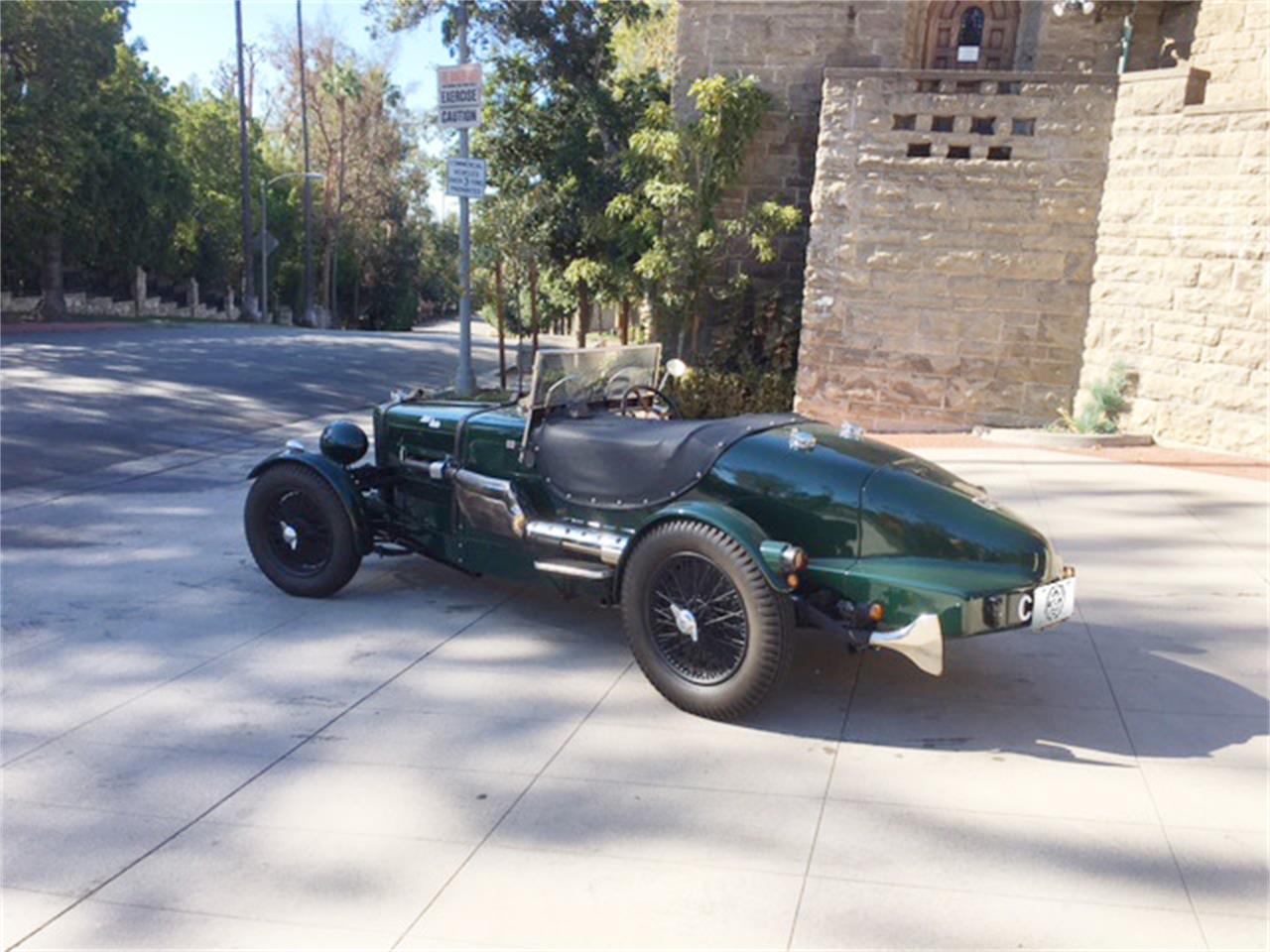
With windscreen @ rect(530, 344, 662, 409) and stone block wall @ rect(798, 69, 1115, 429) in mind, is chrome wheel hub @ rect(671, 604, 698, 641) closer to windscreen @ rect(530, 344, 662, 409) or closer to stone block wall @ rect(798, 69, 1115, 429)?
windscreen @ rect(530, 344, 662, 409)

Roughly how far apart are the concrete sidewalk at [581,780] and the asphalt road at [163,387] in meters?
4.89

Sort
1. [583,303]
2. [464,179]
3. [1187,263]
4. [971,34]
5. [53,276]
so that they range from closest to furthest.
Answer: [1187,263], [464,179], [971,34], [583,303], [53,276]

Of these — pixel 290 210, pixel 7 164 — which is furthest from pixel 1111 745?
pixel 290 210

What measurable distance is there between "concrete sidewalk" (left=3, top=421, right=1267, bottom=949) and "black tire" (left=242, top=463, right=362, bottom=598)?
15 cm

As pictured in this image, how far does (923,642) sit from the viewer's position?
3.96 m

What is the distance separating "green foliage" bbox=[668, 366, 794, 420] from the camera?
1488 centimetres

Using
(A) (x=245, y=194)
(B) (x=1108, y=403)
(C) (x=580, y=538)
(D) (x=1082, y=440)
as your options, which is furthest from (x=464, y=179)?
(A) (x=245, y=194)

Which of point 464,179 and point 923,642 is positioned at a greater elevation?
point 464,179

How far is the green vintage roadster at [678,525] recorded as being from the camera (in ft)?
13.5

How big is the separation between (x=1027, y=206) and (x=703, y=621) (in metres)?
9.78

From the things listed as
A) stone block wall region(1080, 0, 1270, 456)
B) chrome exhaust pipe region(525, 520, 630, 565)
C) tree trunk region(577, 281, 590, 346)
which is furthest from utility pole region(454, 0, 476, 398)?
stone block wall region(1080, 0, 1270, 456)

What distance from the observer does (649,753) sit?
160 inches

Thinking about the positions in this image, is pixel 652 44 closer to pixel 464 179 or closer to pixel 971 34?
pixel 971 34

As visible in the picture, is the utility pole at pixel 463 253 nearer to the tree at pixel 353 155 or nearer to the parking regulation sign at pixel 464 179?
the parking regulation sign at pixel 464 179
